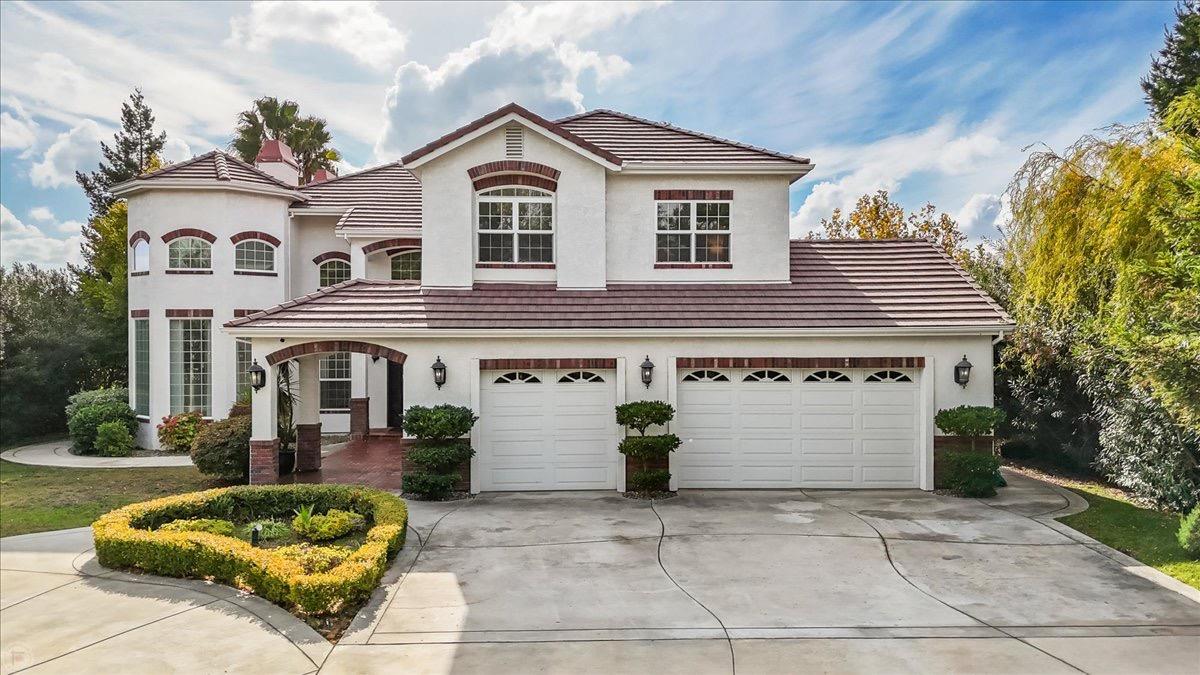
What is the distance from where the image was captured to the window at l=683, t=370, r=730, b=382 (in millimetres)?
12500

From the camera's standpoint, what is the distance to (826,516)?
10.6 metres

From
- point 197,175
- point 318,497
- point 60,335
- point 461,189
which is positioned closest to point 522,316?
point 461,189

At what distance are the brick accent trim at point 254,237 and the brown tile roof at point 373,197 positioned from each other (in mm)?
1136

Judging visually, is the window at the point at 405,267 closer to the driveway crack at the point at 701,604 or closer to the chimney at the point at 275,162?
the chimney at the point at 275,162

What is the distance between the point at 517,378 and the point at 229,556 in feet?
19.5

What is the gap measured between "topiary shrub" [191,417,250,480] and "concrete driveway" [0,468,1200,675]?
467 centimetres

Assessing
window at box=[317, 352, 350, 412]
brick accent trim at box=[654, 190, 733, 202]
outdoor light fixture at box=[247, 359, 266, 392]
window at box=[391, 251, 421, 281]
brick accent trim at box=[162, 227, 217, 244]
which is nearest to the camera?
outdoor light fixture at box=[247, 359, 266, 392]

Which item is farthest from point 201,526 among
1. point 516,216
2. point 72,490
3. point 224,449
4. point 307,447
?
point 516,216

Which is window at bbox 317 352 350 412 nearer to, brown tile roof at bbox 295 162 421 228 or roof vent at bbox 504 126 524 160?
brown tile roof at bbox 295 162 421 228

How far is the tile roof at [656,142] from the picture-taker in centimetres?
1394

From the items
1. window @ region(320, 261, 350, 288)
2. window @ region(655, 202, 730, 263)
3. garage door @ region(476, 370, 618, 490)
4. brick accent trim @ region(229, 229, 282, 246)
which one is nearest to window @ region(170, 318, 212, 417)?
brick accent trim @ region(229, 229, 282, 246)

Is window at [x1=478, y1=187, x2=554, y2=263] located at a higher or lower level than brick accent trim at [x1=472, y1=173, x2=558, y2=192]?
lower

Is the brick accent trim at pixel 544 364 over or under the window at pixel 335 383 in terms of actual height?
over

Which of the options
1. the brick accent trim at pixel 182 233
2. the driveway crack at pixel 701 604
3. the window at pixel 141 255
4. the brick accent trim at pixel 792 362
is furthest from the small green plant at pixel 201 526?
the window at pixel 141 255
